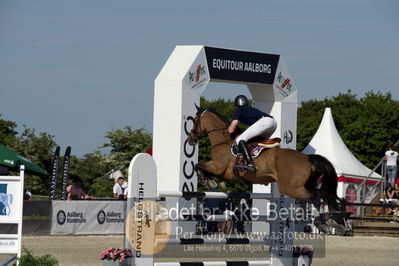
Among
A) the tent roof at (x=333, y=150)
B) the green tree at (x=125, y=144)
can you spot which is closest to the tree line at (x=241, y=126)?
the green tree at (x=125, y=144)

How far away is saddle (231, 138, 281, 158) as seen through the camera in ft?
35.4

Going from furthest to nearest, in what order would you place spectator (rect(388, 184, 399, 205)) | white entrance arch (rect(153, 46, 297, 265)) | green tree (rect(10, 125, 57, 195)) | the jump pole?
1. green tree (rect(10, 125, 57, 195))
2. spectator (rect(388, 184, 399, 205))
3. white entrance arch (rect(153, 46, 297, 265))
4. the jump pole

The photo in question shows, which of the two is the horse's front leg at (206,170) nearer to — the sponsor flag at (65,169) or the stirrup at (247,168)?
the stirrup at (247,168)

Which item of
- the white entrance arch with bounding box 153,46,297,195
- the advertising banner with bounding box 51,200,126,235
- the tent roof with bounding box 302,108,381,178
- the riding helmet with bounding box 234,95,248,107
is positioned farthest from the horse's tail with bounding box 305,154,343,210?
the tent roof with bounding box 302,108,381,178

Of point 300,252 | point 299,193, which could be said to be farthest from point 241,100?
point 300,252

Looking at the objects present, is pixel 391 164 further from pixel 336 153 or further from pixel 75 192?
pixel 75 192

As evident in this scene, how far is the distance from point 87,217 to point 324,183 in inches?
409

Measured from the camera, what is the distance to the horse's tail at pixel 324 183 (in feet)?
33.5

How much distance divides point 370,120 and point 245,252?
33190mm

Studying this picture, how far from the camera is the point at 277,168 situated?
10586 millimetres

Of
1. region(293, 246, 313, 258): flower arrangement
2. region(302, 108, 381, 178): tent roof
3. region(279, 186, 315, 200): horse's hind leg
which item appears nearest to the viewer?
region(293, 246, 313, 258): flower arrangement

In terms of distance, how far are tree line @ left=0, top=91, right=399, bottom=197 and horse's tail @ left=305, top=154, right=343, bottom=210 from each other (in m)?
29.3

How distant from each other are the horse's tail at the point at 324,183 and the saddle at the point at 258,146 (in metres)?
0.73

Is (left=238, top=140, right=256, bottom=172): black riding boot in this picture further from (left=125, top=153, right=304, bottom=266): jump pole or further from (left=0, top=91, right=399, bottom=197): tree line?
(left=0, top=91, right=399, bottom=197): tree line
